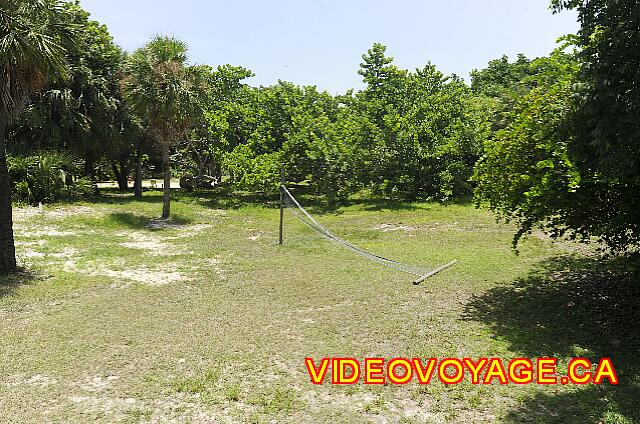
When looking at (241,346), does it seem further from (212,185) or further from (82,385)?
(212,185)

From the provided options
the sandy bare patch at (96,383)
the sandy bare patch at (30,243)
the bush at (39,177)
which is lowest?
the sandy bare patch at (96,383)

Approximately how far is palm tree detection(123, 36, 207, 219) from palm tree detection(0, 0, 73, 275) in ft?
23.7

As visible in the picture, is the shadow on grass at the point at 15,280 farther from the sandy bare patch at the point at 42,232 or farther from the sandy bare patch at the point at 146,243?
the sandy bare patch at the point at 42,232

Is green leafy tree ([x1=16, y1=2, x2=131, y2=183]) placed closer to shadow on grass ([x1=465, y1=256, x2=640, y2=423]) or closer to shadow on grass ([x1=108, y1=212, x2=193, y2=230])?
shadow on grass ([x1=108, y1=212, x2=193, y2=230])

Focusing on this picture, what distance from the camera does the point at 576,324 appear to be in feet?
26.4

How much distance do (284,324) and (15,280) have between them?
270 inches

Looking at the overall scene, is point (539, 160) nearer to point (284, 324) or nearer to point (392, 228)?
point (284, 324)

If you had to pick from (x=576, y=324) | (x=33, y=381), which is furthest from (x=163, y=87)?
(x=576, y=324)

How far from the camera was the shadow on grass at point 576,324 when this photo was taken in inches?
217

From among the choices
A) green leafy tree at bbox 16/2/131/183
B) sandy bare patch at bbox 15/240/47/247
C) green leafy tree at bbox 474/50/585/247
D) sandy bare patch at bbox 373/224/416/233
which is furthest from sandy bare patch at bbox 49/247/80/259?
green leafy tree at bbox 474/50/585/247

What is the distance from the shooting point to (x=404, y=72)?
26.7 meters

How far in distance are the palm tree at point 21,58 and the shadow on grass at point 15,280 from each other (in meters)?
0.26

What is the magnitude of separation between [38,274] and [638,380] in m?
12.3

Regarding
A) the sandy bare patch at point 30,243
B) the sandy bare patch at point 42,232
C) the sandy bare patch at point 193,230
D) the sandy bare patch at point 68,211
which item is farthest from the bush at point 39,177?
the sandy bare patch at point 193,230
